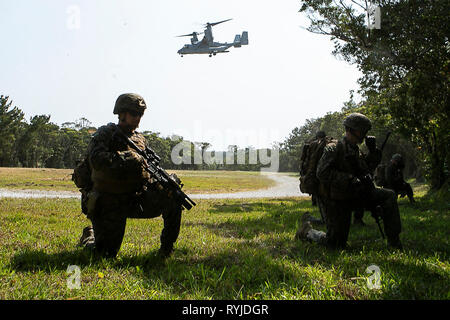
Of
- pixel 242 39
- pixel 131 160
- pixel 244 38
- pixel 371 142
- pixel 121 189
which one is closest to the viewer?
pixel 131 160

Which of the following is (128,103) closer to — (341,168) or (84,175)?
(84,175)

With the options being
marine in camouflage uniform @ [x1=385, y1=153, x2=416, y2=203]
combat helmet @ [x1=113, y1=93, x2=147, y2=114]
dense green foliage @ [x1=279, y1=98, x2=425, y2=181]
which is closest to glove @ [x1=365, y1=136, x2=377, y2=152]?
combat helmet @ [x1=113, y1=93, x2=147, y2=114]

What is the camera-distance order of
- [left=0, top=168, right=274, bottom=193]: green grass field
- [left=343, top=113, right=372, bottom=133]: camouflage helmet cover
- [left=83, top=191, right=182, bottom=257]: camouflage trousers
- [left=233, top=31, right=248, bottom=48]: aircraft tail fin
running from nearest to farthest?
[left=83, top=191, right=182, bottom=257]: camouflage trousers → [left=343, top=113, right=372, bottom=133]: camouflage helmet cover → [left=0, top=168, right=274, bottom=193]: green grass field → [left=233, top=31, right=248, bottom=48]: aircraft tail fin

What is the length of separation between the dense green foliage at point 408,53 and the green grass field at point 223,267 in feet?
19.8

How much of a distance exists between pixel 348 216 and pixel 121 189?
3196 mm

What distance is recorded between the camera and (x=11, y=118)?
63750 mm

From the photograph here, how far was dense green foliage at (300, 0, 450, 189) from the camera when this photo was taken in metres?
9.56

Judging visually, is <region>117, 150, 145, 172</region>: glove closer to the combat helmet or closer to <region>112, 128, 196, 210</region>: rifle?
<region>112, 128, 196, 210</region>: rifle

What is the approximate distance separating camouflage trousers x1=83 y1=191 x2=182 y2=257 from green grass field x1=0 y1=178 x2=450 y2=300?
0.71ft

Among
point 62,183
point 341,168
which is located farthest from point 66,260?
point 62,183

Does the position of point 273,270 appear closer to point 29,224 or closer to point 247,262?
point 247,262

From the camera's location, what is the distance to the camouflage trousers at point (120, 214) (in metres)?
3.84

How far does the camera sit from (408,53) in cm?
1009
